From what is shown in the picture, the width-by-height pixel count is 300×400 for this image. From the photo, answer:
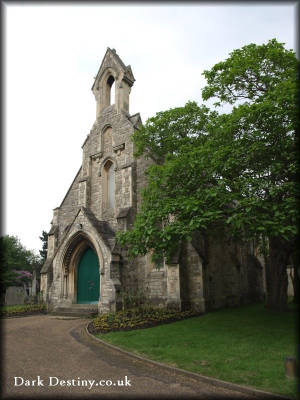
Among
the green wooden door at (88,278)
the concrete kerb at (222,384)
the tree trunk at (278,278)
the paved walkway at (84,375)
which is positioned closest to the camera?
the concrete kerb at (222,384)

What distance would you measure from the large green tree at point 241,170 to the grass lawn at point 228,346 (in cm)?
287

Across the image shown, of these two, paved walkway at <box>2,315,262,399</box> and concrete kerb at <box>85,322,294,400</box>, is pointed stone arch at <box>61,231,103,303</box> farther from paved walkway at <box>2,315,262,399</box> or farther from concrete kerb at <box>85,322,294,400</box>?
concrete kerb at <box>85,322,294,400</box>

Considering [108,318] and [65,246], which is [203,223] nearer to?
[108,318]

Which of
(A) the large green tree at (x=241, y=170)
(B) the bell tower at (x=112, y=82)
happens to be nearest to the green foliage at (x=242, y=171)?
(A) the large green tree at (x=241, y=170)

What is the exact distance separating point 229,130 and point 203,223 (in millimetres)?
3403

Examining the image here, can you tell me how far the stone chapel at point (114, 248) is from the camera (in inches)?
609

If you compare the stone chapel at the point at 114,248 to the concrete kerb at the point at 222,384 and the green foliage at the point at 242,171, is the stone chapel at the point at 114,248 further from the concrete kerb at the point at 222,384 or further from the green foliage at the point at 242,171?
the concrete kerb at the point at 222,384

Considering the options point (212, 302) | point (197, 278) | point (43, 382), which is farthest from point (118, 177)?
point (43, 382)

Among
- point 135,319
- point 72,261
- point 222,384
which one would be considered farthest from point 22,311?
point 222,384

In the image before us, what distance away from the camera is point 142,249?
10.9 m

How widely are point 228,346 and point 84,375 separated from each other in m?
4.12

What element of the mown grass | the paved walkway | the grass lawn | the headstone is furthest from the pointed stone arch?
the grass lawn

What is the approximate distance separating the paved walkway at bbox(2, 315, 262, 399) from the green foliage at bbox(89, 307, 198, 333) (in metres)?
1.62

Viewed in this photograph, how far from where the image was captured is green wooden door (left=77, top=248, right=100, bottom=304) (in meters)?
18.0
